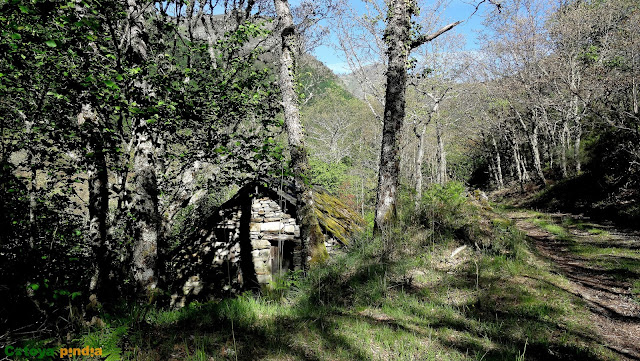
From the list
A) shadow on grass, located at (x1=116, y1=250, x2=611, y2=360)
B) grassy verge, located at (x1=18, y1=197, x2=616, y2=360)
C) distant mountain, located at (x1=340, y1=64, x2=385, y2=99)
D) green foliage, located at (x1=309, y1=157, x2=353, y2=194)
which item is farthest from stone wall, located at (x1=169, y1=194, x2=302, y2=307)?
distant mountain, located at (x1=340, y1=64, x2=385, y2=99)

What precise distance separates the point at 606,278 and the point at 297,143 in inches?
246

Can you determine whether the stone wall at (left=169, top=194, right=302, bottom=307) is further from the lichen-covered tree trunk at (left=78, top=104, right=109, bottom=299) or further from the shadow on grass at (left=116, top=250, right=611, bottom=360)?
the shadow on grass at (left=116, top=250, right=611, bottom=360)

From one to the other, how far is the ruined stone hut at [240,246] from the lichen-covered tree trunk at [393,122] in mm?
2483

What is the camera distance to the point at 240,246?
9.95 metres

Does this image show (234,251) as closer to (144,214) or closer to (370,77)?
(144,214)

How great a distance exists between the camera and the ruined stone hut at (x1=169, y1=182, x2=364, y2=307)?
30.9ft

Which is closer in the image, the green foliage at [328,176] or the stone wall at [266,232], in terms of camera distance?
the stone wall at [266,232]

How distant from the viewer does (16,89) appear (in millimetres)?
4465

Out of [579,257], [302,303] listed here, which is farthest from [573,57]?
[302,303]

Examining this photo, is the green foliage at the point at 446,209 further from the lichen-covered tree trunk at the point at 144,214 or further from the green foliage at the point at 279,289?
the lichen-covered tree trunk at the point at 144,214

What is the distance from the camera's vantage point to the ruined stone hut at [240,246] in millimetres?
9414

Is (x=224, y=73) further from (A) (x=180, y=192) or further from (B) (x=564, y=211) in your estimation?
(B) (x=564, y=211)

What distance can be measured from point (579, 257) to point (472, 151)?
3517 centimetres

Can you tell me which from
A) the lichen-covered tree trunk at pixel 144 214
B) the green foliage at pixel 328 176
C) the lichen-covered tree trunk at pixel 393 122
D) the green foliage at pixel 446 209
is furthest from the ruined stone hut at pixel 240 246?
the green foliage at pixel 328 176
